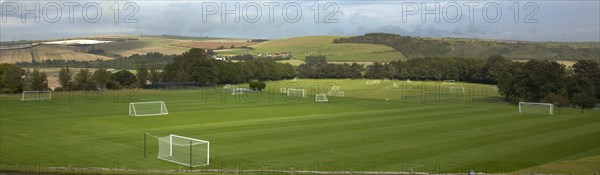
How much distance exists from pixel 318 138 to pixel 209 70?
84468mm

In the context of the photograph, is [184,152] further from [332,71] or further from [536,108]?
[332,71]

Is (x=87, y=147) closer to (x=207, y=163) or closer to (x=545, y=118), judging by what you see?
(x=207, y=163)

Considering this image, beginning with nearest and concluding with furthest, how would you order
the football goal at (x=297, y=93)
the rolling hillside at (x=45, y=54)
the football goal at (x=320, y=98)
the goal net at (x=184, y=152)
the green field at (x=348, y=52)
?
the goal net at (x=184, y=152) → the football goal at (x=320, y=98) → the football goal at (x=297, y=93) → the rolling hillside at (x=45, y=54) → the green field at (x=348, y=52)

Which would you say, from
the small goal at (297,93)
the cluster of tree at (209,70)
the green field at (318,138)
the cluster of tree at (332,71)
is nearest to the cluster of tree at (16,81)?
the cluster of tree at (209,70)

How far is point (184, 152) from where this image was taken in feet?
99.2

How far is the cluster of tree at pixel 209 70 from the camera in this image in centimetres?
11975

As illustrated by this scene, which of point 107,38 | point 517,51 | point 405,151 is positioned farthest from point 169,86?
point 517,51

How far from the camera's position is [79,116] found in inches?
2092

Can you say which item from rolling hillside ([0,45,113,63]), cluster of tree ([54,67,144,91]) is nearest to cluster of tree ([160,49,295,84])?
cluster of tree ([54,67,144,91])

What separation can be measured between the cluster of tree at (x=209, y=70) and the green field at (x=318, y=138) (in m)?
56.2

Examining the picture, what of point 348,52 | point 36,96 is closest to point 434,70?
point 348,52

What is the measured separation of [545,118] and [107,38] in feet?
558

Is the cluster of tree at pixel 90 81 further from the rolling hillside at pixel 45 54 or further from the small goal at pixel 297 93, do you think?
the rolling hillside at pixel 45 54

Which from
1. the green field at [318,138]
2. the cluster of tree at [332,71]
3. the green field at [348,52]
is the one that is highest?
the green field at [348,52]
